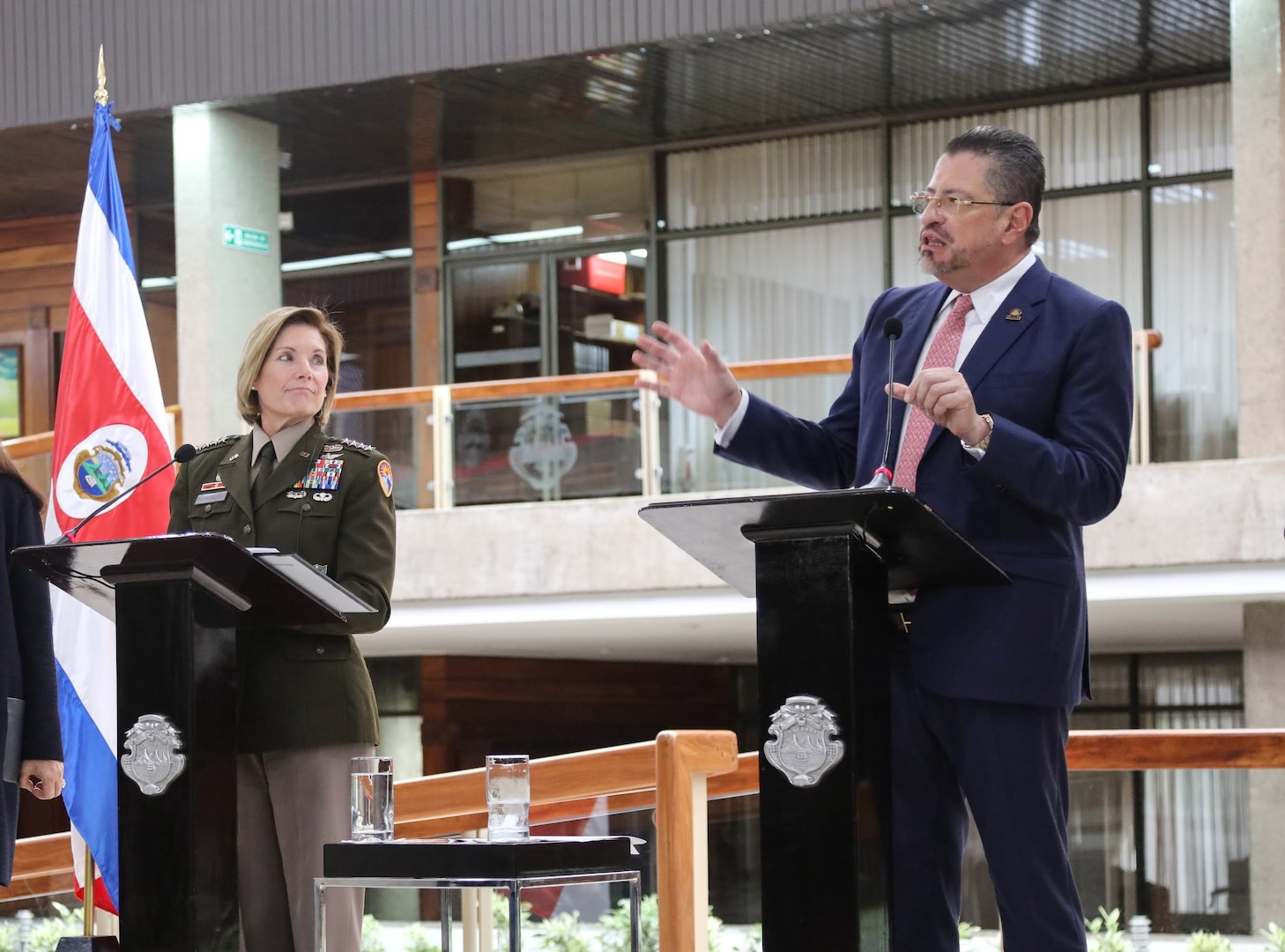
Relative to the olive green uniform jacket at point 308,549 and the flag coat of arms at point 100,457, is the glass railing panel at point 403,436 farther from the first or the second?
the olive green uniform jacket at point 308,549

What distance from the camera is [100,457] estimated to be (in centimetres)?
572

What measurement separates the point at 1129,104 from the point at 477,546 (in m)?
4.92

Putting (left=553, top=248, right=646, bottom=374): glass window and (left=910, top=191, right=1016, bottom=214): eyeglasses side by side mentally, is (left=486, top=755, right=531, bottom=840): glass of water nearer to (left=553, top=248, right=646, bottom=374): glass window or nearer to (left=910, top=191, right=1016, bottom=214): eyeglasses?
(left=910, top=191, right=1016, bottom=214): eyeglasses

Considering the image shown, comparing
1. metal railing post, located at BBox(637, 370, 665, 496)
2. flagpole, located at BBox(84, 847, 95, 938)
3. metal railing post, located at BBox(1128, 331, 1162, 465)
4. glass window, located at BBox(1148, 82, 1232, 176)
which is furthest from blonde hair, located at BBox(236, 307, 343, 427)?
glass window, located at BBox(1148, 82, 1232, 176)

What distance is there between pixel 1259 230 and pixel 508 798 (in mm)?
6741

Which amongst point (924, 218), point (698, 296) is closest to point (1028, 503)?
point (924, 218)

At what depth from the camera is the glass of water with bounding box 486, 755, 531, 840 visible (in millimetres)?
3002

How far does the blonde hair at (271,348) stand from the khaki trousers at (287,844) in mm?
683

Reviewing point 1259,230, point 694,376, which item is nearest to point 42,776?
point 694,376

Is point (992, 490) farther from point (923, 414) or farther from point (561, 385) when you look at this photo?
point (561, 385)

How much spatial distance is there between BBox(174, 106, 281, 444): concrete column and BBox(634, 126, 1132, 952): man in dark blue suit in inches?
335

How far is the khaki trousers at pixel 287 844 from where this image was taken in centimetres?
309

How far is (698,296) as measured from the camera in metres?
12.0

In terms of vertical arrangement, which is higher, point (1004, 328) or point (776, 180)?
point (776, 180)
